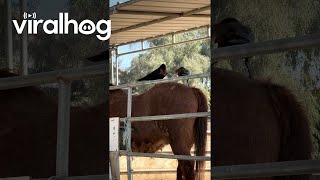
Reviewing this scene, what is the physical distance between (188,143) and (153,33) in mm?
533

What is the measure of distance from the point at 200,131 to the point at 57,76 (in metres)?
0.58

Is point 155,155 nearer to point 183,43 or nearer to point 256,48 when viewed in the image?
point 183,43

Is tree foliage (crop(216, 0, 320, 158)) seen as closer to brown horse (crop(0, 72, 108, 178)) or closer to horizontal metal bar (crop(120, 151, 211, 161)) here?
horizontal metal bar (crop(120, 151, 211, 161))

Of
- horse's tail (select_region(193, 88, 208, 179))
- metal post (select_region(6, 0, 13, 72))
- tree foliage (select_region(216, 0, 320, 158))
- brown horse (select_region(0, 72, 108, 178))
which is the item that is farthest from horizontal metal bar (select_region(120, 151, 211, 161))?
metal post (select_region(6, 0, 13, 72))

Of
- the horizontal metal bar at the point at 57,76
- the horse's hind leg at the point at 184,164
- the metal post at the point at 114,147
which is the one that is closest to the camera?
the horizontal metal bar at the point at 57,76

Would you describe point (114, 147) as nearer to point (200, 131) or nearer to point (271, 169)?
point (200, 131)

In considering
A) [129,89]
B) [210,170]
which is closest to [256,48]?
[210,170]

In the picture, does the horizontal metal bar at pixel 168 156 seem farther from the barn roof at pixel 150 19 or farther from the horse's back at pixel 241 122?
the barn roof at pixel 150 19

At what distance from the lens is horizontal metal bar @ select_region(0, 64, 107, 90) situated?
2162 mm

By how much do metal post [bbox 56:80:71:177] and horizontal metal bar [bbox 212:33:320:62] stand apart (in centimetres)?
59

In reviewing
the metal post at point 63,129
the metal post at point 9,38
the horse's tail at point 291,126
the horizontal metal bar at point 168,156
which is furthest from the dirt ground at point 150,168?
the metal post at point 9,38

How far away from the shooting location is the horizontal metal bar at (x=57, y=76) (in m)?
2.16

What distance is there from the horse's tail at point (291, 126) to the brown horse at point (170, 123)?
10.6 inches

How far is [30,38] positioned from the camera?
2.45 metres
